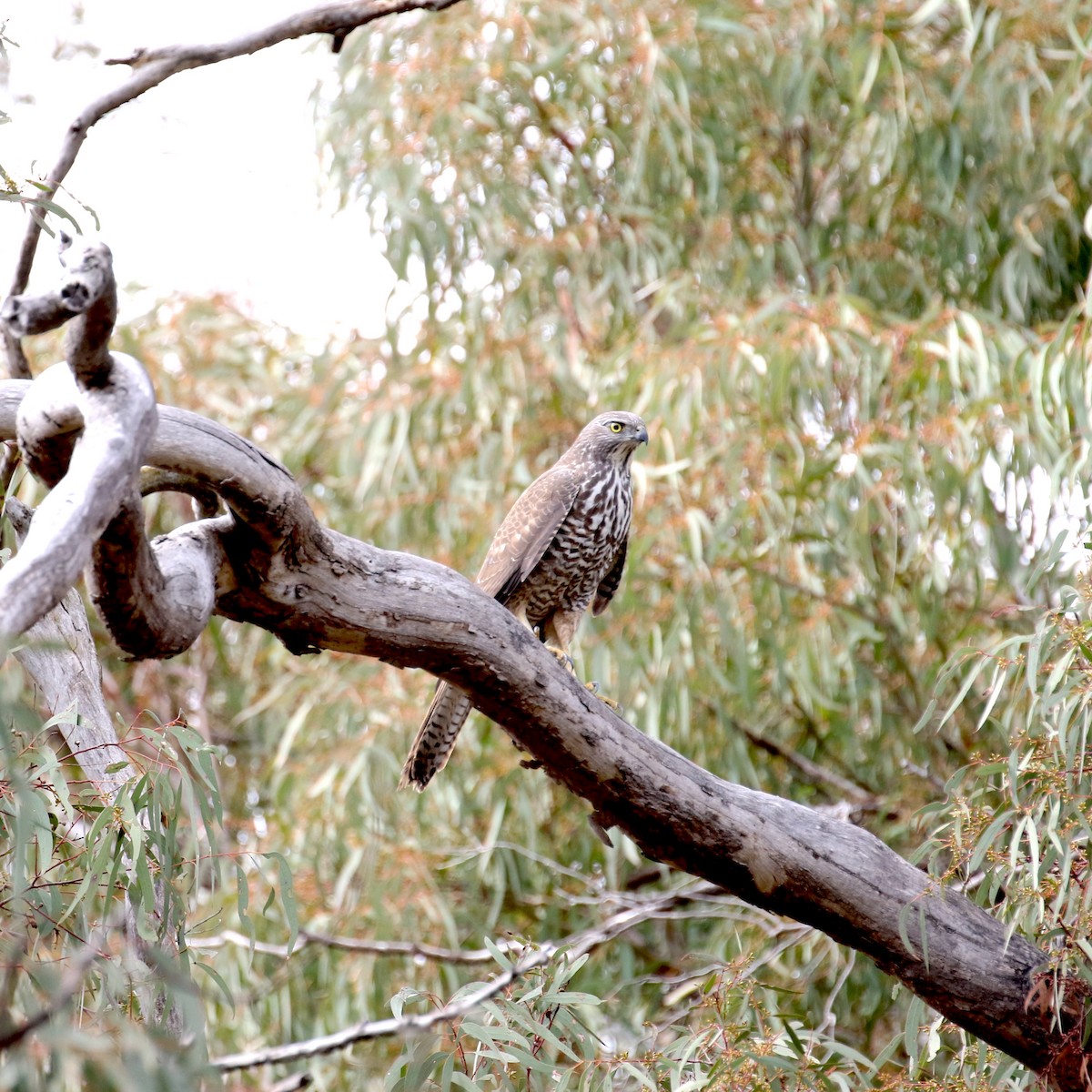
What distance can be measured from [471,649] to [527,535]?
126 centimetres

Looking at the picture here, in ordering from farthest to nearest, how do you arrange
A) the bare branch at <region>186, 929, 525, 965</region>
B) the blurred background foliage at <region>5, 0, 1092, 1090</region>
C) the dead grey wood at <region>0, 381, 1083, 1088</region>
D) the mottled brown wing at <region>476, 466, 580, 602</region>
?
the blurred background foliage at <region>5, 0, 1092, 1090</region>, the bare branch at <region>186, 929, 525, 965</region>, the mottled brown wing at <region>476, 466, 580, 602</region>, the dead grey wood at <region>0, 381, 1083, 1088</region>

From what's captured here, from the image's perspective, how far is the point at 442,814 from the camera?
498 cm

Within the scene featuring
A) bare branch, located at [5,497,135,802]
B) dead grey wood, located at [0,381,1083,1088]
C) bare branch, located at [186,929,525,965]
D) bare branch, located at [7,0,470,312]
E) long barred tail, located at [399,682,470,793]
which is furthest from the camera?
bare branch, located at [186,929,525,965]

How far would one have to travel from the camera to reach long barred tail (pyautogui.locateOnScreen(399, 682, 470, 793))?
3.04m

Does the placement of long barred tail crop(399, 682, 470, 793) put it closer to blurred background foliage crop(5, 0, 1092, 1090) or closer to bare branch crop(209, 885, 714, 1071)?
bare branch crop(209, 885, 714, 1071)

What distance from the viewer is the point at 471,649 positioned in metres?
→ 2.24

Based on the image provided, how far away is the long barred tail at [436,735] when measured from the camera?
3037 millimetres

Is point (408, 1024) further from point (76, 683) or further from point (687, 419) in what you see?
point (687, 419)

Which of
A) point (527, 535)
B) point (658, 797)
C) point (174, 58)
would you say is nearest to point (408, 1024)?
point (658, 797)

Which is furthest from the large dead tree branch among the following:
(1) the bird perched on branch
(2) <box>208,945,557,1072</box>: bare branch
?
(1) the bird perched on branch

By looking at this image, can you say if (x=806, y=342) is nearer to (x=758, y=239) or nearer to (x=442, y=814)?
(x=758, y=239)

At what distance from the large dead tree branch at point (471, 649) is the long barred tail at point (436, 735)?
0.58 metres

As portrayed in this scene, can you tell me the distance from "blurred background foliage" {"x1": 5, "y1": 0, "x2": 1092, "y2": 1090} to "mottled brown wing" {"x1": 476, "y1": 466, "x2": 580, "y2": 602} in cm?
88

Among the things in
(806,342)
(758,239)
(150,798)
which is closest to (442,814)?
(806,342)
